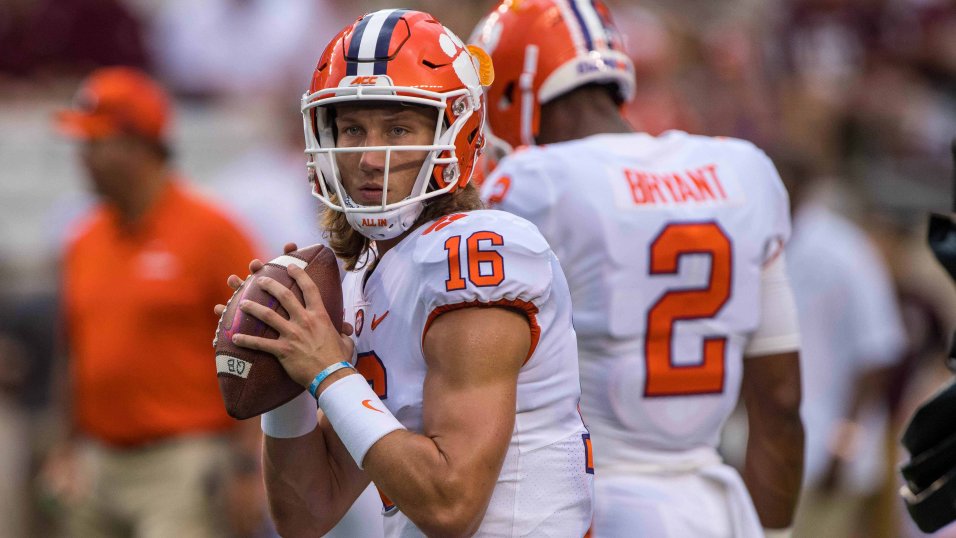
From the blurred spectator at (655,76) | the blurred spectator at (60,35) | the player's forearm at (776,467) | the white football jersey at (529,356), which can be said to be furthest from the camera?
the blurred spectator at (60,35)

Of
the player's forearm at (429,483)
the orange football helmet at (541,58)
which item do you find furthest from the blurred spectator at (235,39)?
the player's forearm at (429,483)

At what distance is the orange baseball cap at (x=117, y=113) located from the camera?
20.9 ft

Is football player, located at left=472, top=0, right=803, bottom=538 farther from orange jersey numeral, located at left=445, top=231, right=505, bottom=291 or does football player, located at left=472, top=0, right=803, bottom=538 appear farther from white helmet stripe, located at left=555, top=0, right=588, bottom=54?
orange jersey numeral, located at left=445, top=231, right=505, bottom=291

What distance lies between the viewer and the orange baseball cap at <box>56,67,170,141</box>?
6.37 m

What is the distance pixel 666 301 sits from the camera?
354 cm

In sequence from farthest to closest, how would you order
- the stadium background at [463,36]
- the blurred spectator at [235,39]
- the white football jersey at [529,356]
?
the blurred spectator at [235,39]
the stadium background at [463,36]
the white football jersey at [529,356]

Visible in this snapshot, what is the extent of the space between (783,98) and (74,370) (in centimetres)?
540

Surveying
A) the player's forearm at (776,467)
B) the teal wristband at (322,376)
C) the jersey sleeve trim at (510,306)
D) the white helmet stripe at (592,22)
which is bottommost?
the player's forearm at (776,467)

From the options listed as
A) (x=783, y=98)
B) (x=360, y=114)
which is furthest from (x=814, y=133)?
(x=360, y=114)

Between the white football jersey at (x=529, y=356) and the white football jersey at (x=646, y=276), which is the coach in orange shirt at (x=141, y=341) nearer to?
the white football jersey at (x=646, y=276)

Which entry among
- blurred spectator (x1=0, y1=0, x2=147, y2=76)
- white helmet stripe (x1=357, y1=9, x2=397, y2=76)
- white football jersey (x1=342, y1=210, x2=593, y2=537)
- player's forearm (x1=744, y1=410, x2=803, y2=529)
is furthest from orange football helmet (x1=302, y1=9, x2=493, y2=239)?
blurred spectator (x1=0, y1=0, x2=147, y2=76)

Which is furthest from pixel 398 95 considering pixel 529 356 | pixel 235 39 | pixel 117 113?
pixel 235 39

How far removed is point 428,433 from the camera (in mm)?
2596

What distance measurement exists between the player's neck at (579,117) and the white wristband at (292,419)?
48.8 inches
